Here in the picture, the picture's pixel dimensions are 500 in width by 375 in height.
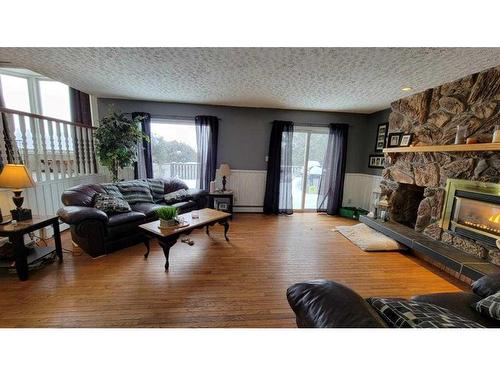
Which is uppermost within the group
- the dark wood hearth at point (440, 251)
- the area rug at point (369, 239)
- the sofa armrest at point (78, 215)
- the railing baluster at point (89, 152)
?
the railing baluster at point (89, 152)

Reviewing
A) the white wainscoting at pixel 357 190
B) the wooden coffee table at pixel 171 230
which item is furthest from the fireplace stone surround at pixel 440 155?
the wooden coffee table at pixel 171 230

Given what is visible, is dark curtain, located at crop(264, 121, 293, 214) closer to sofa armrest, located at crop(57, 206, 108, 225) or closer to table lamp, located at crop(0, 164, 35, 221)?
sofa armrest, located at crop(57, 206, 108, 225)

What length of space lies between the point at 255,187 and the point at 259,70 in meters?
2.70

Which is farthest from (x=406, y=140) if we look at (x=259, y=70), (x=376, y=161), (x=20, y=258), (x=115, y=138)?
(x=20, y=258)

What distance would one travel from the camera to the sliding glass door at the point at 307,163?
4.76m

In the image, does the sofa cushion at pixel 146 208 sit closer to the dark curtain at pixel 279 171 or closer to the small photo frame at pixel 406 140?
the dark curtain at pixel 279 171

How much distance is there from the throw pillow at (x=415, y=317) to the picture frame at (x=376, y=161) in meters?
3.94

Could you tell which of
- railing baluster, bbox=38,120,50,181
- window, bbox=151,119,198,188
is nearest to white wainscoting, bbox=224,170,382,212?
window, bbox=151,119,198,188

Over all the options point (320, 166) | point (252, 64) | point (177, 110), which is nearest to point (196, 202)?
point (177, 110)

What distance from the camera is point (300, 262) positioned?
2.60m

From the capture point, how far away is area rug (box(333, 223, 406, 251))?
3.00 m

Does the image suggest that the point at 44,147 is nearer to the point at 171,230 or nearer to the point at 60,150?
the point at 60,150
